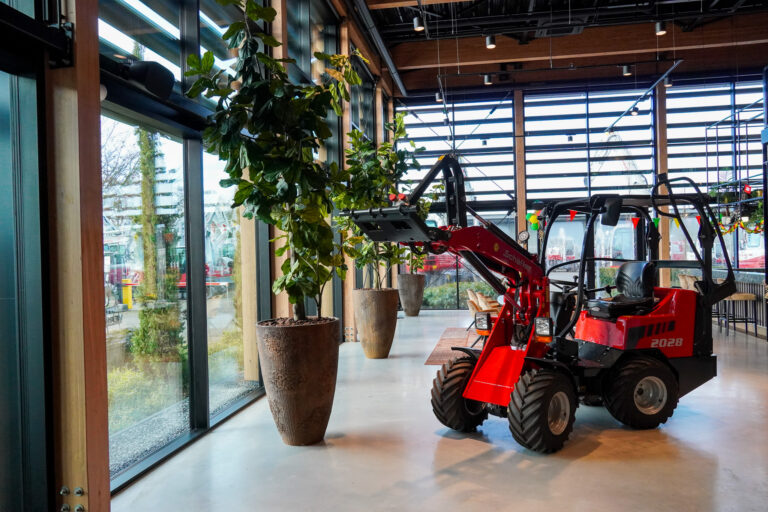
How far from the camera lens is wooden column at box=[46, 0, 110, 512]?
8.13 feet

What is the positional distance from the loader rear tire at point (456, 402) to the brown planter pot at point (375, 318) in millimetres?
2782

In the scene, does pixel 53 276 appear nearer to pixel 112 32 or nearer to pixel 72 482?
pixel 72 482

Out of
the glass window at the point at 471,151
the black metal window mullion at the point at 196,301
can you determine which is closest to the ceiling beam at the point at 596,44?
the glass window at the point at 471,151

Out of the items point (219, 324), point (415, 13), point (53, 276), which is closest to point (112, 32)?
point (53, 276)

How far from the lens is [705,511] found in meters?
2.75

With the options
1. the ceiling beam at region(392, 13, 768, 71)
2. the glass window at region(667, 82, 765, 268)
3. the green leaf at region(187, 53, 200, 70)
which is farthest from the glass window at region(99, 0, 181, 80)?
the glass window at region(667, 82, 765, 268)

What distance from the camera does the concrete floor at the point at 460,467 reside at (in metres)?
2.90

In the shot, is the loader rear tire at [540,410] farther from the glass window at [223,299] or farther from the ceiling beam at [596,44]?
the ceiling beam at [596,44]

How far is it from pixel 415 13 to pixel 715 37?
563cm

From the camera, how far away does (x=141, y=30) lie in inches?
138

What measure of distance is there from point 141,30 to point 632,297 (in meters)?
4.18

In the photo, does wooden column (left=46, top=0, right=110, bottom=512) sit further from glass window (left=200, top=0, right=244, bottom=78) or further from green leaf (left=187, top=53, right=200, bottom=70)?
glass window (left=200, top=0, right=244, bottom=78)

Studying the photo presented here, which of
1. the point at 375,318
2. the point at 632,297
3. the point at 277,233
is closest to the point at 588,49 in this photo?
the point at 375,318

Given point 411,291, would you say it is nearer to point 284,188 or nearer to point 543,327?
point 543,327
